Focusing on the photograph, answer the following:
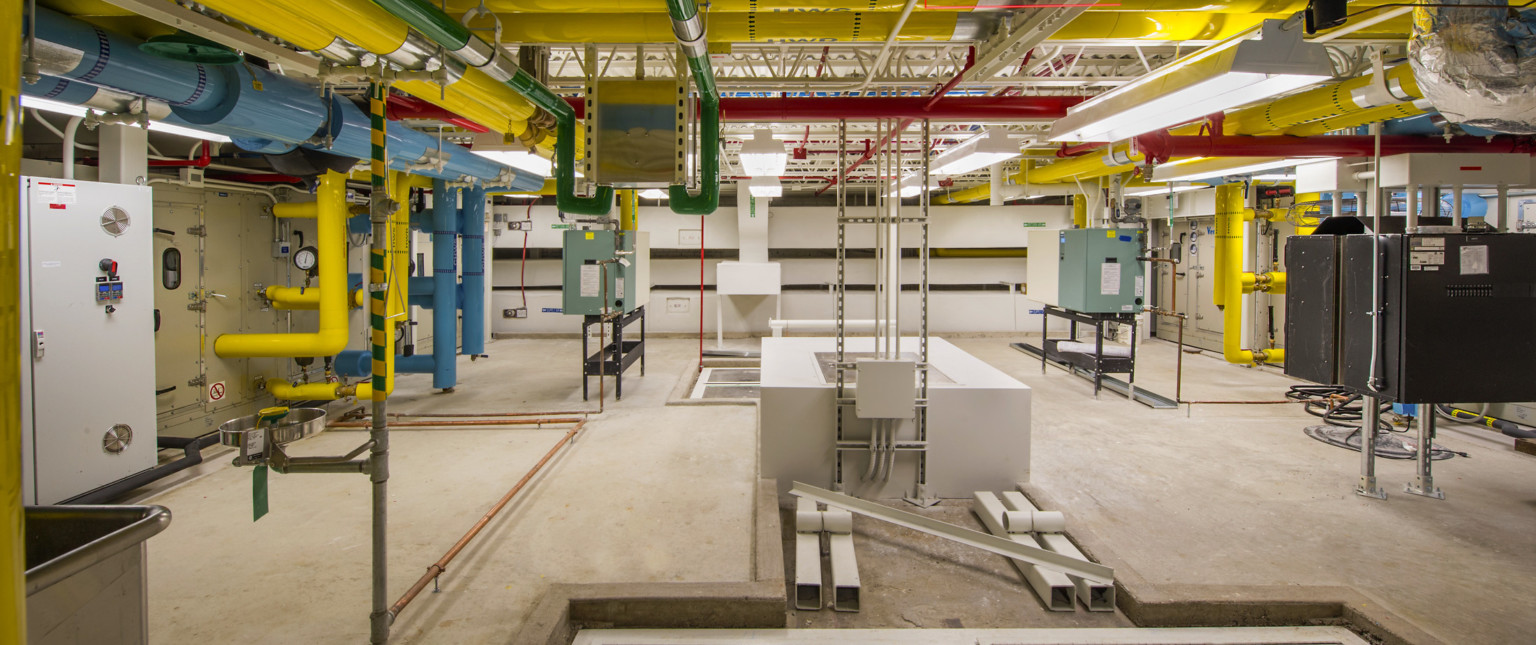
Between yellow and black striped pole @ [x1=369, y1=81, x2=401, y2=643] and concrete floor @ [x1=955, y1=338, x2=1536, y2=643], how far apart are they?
3.02 meters

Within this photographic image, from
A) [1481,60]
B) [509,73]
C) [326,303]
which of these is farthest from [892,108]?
[326,303]

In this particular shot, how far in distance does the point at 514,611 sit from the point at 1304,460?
515cm

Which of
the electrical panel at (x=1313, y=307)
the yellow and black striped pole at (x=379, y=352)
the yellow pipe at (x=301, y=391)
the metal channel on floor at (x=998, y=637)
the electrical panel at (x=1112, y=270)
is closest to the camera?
the yellow and black striped pole at (x=379, y=352)

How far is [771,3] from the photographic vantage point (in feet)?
8.97

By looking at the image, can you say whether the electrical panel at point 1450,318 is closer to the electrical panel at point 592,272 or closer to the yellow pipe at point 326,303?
the electrical panel at point 592,272

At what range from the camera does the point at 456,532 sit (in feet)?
11.1

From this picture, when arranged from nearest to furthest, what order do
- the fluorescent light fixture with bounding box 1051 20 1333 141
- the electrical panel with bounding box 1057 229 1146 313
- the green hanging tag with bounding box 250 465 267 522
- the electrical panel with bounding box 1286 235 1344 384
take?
1. the green hanging tag with bounding box 250 465 267 522
2. the fluorescent light fixture with bounding box 1051 20 1333 141
3. the electrical panel with bounding box 1286 235 1344 384
4. the electrical panel with bounding box 1057 229 1146 313

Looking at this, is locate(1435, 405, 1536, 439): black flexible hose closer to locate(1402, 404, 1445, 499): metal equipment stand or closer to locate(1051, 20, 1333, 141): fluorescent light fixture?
locate(1402, 404, 1445, 499): metal equipment stand

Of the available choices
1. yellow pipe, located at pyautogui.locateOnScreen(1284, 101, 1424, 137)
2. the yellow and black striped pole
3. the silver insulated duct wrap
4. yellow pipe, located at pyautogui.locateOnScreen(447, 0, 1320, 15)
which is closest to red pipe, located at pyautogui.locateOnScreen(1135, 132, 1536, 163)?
yellow pipe, located at pyautogui.locateOnScreen(1284, 101, 1424, 137)

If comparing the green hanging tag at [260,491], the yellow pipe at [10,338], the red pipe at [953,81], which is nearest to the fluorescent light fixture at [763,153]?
the red pipe at [953,81]

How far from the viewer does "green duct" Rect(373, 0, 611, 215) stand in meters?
2.11

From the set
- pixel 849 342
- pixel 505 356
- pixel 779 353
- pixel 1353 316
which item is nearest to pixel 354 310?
pixel 505 356

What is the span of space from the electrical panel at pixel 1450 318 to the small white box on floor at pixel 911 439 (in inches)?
64.5

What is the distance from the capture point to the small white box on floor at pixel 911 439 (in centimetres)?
386
